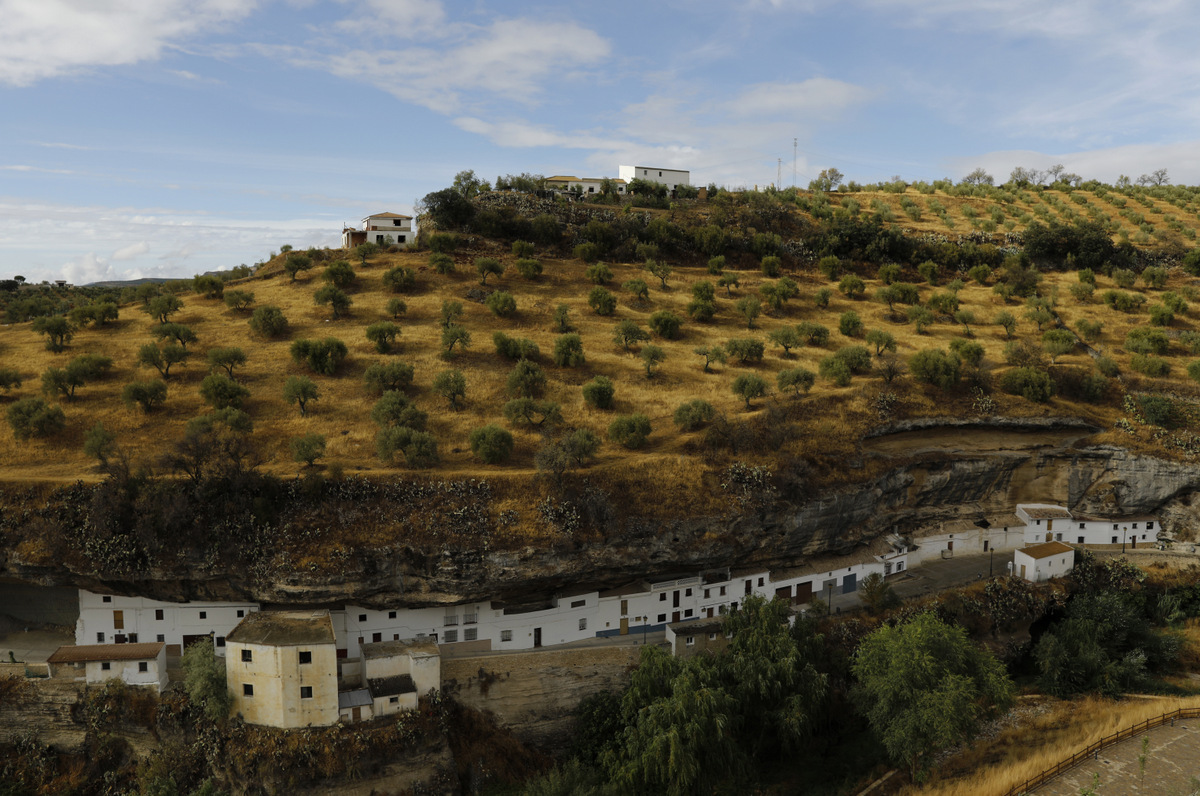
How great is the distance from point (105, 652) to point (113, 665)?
68 cm

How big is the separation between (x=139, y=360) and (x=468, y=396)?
848 inches

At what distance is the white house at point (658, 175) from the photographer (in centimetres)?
8556

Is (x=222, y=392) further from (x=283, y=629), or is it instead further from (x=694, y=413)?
(x=694, y=413)

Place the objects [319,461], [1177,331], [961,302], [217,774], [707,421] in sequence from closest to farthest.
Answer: [217,774]
[319,461]
[707,421]
[1177,331]
[961,302]

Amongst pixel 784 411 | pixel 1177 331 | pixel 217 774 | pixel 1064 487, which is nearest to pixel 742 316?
pixel 784 411

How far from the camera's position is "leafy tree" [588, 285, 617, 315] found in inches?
2224

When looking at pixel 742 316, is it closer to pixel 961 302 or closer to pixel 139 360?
pixel 961 302

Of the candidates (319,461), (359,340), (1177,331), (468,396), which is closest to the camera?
(319,461)

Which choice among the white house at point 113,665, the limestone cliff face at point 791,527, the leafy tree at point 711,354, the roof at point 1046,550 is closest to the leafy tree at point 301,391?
the limestone cliff face at point 791,527

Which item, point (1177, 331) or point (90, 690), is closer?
point (90, 690)

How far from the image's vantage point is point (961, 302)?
64.4 m

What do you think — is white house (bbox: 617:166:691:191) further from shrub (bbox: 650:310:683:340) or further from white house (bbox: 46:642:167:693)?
white house (bbox: 46:642:167:693)

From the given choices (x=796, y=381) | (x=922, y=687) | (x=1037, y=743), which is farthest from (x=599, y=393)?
(x=1037, y=743)

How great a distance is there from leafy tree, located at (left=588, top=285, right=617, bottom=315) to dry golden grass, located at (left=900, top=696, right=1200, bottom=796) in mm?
38780
